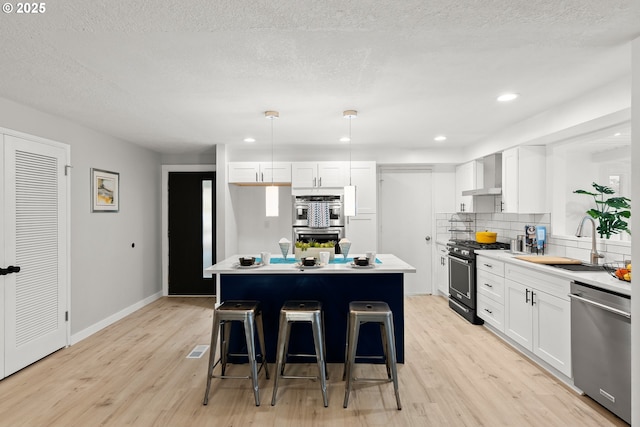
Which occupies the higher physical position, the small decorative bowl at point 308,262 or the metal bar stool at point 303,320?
the small decorative bowl at point 308,262

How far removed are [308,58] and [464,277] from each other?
11.6ft

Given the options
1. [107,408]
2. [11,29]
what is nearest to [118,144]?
[11,29]

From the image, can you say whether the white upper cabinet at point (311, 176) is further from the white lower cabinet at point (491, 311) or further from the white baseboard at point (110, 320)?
the white baseboard at point (110, 320)

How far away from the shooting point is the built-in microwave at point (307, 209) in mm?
5461

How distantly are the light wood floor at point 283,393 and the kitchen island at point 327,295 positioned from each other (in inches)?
A: 8.3

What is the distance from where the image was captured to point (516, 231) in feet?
15.4

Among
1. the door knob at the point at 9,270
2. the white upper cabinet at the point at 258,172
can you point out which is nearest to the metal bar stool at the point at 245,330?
the door knob at the point at 9,270

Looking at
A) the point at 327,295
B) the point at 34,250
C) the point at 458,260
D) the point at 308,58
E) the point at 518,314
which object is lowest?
the point at 518,314

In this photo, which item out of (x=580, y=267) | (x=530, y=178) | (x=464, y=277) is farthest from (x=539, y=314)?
(x=530, y=178)

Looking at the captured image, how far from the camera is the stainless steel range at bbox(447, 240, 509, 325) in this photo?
4.50 metres

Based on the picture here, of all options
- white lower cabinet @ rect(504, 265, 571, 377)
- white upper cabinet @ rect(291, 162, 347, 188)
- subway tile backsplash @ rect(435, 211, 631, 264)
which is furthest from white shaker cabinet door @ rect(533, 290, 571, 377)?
white upper cabinet @ rect(291, 162, 347, 188)

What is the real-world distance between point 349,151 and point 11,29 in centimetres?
424

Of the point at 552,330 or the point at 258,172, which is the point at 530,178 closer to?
the point at 552,330

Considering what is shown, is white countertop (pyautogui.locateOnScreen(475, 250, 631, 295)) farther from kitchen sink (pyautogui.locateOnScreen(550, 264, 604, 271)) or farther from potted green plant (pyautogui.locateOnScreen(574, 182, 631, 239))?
potted green plant (pyautogui.locateOnScreen(574, 182, 631, 239))
